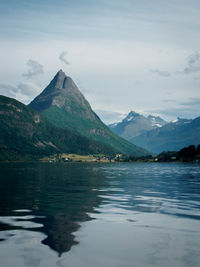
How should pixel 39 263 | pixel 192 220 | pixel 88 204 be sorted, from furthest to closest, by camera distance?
pixel 88 204
pixel 192 220
pixel 39 263

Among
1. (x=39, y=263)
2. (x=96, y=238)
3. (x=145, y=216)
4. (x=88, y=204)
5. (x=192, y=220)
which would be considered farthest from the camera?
(x=88, y=204)

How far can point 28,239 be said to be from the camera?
24328 mm

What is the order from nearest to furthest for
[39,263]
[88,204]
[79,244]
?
[39,263] → [79,244] → [88,204]

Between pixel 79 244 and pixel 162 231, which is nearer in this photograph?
pixel 79 244

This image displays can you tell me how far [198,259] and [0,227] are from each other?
17273 millimetres

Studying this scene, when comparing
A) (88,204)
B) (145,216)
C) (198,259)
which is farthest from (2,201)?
(198,259)

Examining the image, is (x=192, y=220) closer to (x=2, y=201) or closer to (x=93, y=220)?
(x=93, y=220)

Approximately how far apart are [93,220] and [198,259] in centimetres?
1416

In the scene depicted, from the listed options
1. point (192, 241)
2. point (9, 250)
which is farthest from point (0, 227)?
point (192, 241)

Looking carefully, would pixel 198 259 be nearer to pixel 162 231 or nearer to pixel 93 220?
pixel 162 231

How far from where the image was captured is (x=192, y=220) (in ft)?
105

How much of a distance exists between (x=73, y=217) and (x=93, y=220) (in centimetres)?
259

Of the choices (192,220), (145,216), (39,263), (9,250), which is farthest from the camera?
(145,216)

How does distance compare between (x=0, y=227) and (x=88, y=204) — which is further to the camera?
(x=88, y=204)
